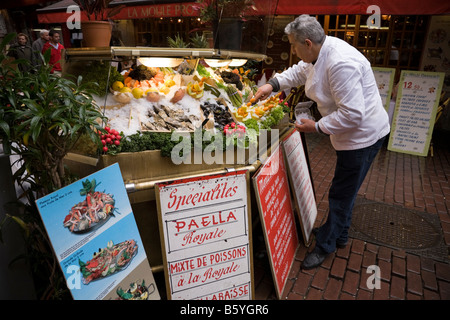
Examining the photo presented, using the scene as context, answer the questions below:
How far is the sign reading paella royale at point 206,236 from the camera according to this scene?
2.17 meters

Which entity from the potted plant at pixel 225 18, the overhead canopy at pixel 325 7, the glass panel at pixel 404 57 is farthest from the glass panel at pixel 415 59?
the potted plant at pixel 225 18

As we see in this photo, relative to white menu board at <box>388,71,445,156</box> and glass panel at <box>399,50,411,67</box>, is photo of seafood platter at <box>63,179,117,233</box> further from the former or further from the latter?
glass panel at <box>399,50,411,67</box>

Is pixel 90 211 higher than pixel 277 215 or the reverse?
higher

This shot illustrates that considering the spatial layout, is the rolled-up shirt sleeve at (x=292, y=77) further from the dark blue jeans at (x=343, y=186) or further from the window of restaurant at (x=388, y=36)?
the window of restaurant at (x=388, y=36)

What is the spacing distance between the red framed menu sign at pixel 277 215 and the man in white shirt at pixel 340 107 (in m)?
0.31

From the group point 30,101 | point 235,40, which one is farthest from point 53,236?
point 235,40

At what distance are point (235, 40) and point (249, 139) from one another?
3.45 feet

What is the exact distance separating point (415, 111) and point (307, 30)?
4.79m

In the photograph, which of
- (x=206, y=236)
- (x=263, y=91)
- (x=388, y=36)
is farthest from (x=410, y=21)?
(x=206, y=236)

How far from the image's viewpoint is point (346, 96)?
240 centimetres

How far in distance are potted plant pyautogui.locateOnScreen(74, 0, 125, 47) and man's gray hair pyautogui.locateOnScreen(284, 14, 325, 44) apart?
61.1 inches

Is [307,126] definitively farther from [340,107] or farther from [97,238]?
[97,238]
